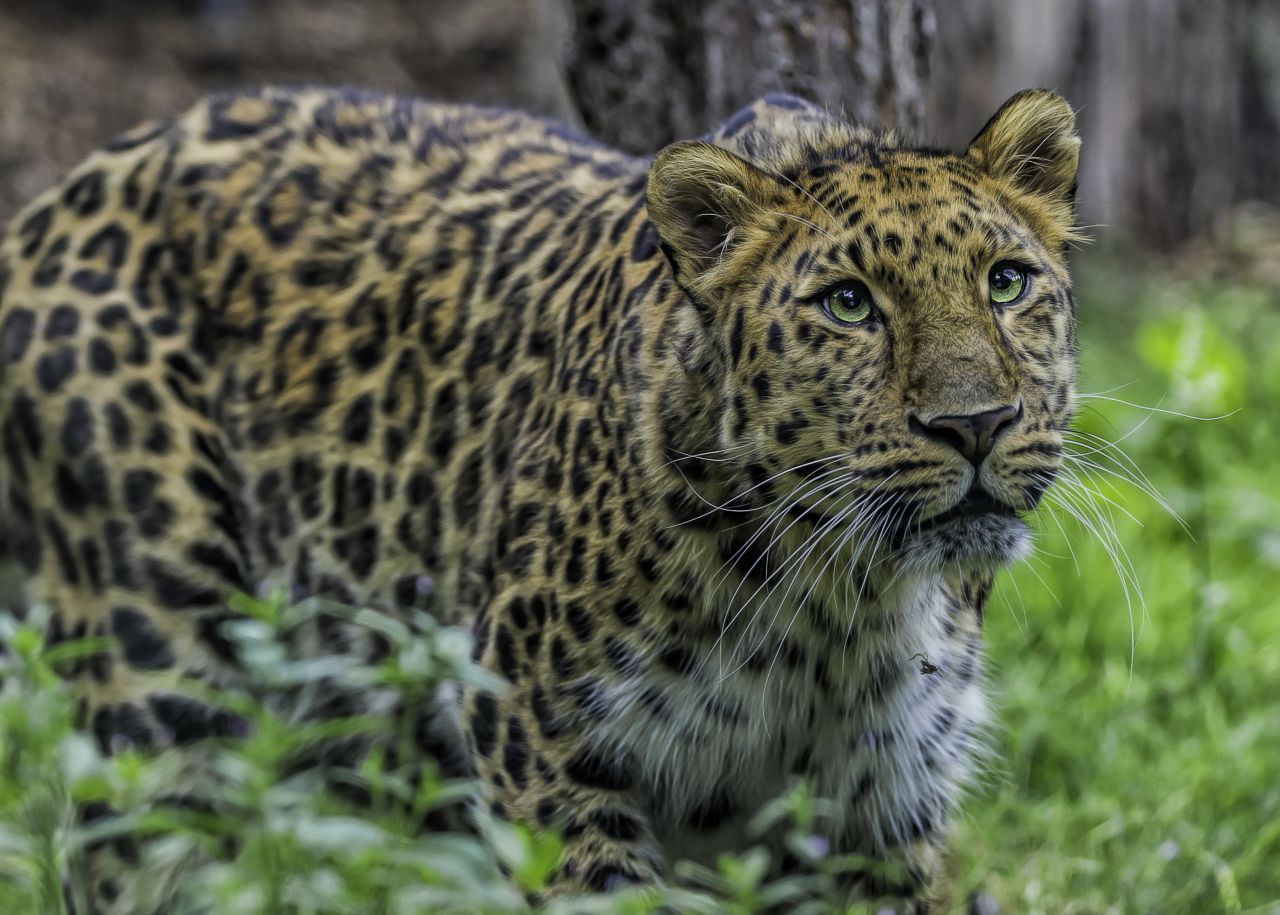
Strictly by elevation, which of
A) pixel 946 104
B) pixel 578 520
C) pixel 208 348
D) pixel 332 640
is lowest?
pixel 332 640

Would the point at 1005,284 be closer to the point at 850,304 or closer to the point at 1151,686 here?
the point at 850,304

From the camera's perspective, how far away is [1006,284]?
4.11 metres

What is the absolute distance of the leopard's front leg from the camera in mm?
4422

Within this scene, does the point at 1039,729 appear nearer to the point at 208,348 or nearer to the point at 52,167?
the point at 208,348

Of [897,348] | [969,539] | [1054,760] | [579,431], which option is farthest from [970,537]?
[1054,760]

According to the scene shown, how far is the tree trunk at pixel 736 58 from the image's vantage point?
6172 millimetres

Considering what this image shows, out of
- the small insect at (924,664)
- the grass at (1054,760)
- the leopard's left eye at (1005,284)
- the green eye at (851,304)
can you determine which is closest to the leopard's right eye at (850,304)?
the green eye at (851,304)

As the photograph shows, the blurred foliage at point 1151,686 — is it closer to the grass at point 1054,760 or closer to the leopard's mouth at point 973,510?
the grass at point 1054,760

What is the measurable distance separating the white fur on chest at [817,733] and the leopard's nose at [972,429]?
28.7 inches

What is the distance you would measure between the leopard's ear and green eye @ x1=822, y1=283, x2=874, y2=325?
0.34 m

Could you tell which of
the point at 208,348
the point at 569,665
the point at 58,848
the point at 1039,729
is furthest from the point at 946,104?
the point at 58,848

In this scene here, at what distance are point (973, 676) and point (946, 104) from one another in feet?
22.9

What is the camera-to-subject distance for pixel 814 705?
454 cm

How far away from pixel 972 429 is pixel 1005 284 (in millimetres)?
528
